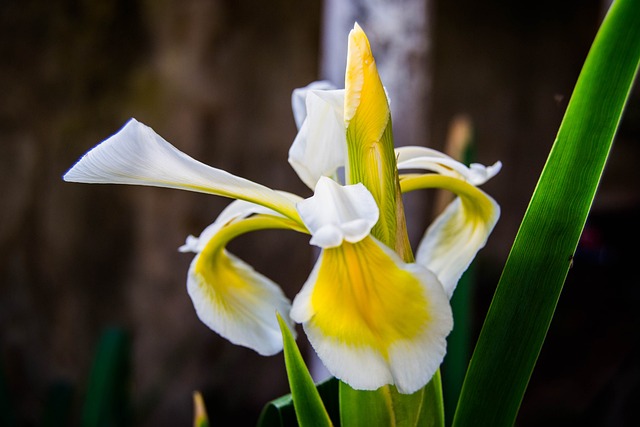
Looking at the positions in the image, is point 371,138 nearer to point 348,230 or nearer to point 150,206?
point 348,230

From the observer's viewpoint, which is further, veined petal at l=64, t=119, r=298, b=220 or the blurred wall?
the blurred wall

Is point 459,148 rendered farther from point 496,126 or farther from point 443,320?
point 496,126

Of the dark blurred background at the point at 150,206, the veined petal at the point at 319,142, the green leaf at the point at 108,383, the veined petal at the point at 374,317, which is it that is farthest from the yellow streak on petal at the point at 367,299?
the dark blurred background at the point at 150,206

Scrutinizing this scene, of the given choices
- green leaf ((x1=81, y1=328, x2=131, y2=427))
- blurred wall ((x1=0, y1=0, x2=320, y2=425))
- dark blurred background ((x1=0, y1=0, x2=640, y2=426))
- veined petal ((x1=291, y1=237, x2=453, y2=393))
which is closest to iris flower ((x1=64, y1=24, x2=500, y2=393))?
veined petal ((x1=291, y1=237, x2=453, y2=393))

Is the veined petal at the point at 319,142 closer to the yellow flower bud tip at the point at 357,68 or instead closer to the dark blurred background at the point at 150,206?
the yellow flower bud tip at the point at 357,68

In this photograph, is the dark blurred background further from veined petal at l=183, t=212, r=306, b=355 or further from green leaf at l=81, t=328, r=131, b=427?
veined petal at l=183, t=212, r=306, b=355
